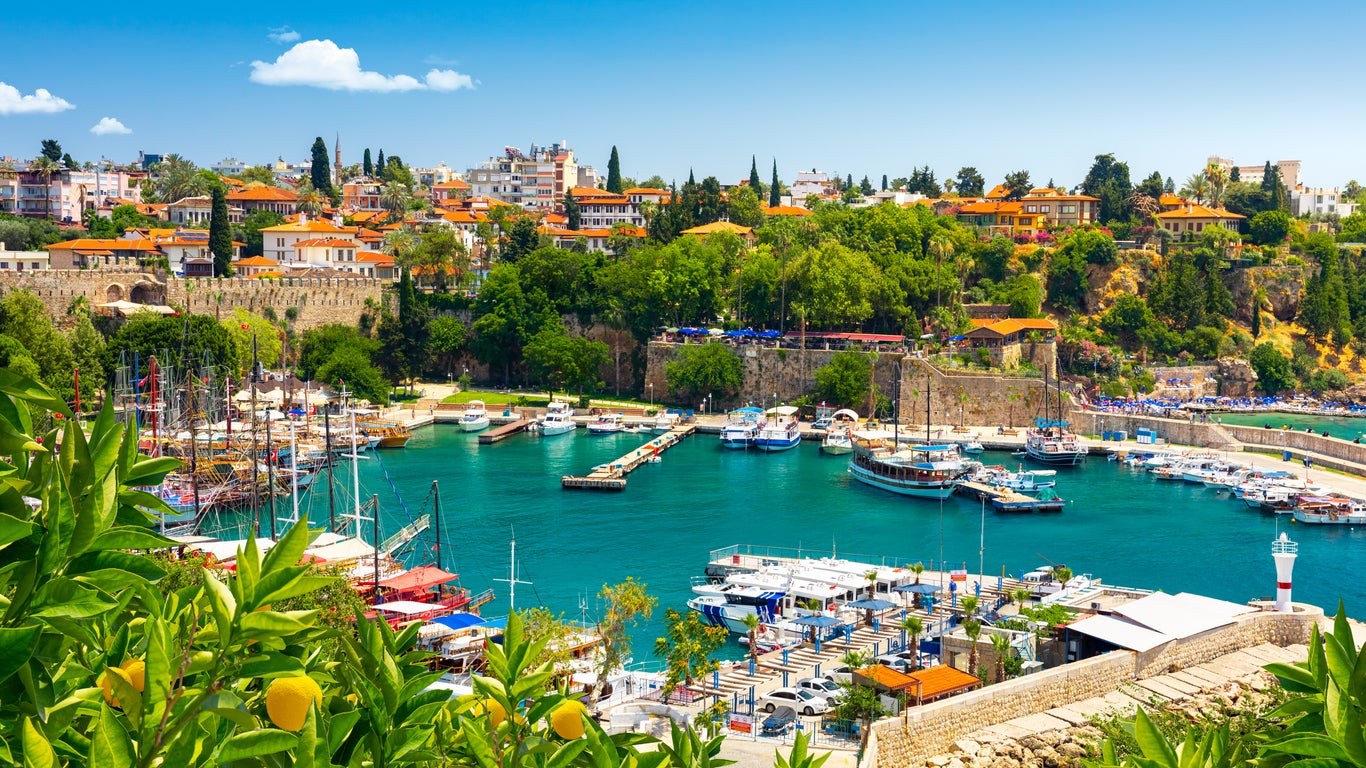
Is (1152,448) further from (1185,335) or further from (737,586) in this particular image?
(737,586)

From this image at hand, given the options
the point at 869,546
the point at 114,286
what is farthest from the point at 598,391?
the point at 869,546

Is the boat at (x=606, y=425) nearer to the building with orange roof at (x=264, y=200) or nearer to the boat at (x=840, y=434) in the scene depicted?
the boat at (x=840, y=434)

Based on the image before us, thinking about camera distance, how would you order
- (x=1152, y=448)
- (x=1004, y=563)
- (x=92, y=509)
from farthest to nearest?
1. (x=1152, y=448)
2. (x=1004, y=563)
3. (x=92, y=509)

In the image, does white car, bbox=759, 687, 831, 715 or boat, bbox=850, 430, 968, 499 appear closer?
white car, bbox=759, 687, 831, 715

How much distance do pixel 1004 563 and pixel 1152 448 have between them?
1515 cm

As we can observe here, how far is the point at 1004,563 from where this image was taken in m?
26.8

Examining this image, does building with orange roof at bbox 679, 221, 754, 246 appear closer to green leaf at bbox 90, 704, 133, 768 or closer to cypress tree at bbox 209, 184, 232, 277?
cypress tree at bbox 209, 184, 232, 277

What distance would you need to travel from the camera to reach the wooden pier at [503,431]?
4153cm

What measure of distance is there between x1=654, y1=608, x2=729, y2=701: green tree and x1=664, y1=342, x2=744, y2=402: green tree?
26.6 metres

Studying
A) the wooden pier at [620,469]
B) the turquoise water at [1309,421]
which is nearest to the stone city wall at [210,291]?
the wooden pier at [620,469]

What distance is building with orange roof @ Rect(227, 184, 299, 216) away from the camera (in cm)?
6644

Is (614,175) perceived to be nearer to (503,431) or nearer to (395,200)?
(395,200)

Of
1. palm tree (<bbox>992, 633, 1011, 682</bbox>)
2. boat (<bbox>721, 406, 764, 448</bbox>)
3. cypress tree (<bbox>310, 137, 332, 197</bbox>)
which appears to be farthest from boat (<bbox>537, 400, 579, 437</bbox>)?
cypress tree (<bbox>310, 137, 332, 197</bbox>)

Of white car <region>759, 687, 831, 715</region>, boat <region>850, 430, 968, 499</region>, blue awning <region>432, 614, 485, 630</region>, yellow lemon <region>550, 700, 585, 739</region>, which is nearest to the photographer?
yellow lemon <region>550, 700, 585, 739</region>
